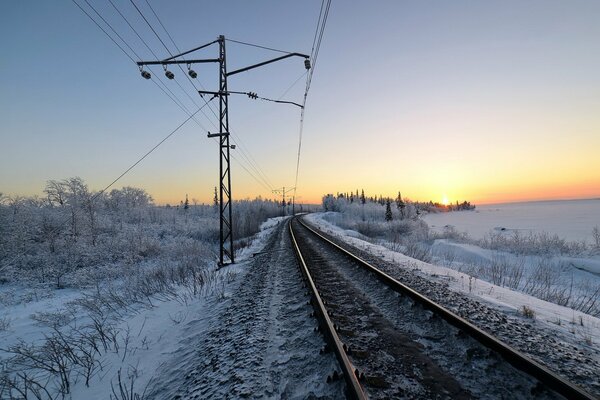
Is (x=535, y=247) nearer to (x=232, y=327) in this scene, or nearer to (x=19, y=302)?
(x=232, y=327)

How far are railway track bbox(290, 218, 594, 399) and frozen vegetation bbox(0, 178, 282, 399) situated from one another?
264 cm

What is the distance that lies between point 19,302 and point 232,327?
20.6 m

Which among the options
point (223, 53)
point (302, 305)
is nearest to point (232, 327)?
point (302, 305)

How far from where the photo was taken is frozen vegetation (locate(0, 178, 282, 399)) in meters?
4.24

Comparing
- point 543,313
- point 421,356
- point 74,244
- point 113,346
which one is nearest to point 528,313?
point 543,313

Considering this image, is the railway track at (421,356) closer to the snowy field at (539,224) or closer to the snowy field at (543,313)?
the snowy field at (543,313)

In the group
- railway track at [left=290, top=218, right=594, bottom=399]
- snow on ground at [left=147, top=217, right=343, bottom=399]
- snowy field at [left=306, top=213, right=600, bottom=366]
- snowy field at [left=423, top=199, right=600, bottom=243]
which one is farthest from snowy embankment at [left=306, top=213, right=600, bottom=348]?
snowy field at [left=423, top=199, right=600, bottom=243]

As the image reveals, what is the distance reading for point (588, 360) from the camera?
3.44m

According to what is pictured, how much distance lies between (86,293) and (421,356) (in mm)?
19945

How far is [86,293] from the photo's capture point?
16.8 meters

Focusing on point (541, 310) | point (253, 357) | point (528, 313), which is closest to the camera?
point (253, 357)

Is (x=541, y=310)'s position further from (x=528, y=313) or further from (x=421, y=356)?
(x=421, y=356)

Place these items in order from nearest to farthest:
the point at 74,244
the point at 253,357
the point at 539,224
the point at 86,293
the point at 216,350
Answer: the point at 253,357, the point at 216,350, the point at 86,293, the point at 74,244, the point at 539,224

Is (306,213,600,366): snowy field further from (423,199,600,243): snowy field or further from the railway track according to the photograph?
(423,199,600,243): snowy field
